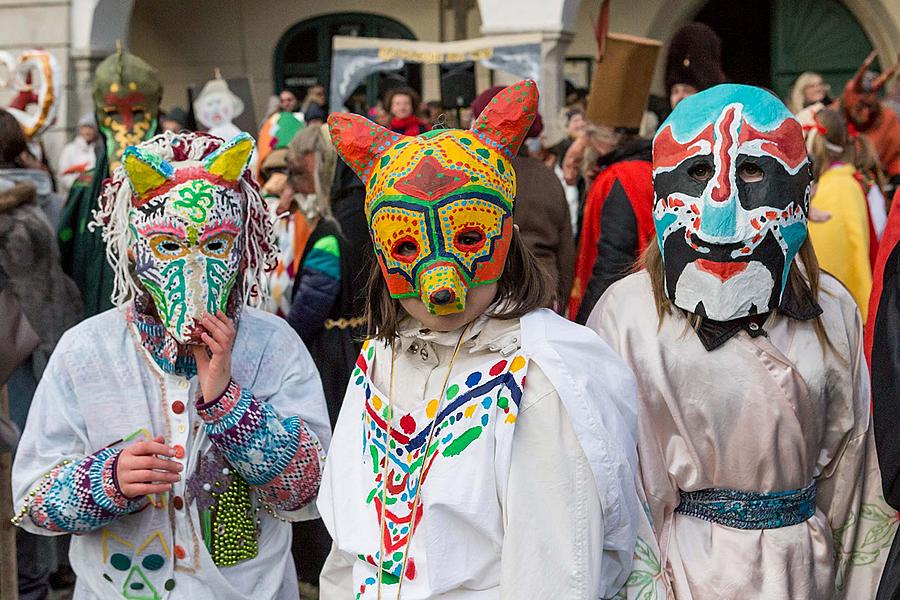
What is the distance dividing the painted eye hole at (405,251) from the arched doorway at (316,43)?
46.6 feet

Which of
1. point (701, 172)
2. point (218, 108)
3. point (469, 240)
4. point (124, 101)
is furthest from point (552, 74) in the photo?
point (469, 240)

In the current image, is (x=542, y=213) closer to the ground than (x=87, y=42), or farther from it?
farther from it

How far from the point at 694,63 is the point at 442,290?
3747 millimetres

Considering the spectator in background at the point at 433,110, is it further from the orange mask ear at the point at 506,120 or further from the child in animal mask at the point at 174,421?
the orange mask ear at the point at 506,120

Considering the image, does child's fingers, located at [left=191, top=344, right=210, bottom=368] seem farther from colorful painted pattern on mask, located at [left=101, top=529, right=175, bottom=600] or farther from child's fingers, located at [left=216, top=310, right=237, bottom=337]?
colorful painted pattern on mask, located at [left=101, top=529, right=175, bottom=600]

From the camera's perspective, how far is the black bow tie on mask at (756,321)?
3299 millimetres

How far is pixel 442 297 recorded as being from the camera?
252 cm

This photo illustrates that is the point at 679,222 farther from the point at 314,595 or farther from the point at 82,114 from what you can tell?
the point at 82,114

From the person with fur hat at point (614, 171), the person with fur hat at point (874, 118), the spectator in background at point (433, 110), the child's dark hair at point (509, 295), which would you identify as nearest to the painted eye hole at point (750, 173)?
→ the child's dark hair at point (509, 295)

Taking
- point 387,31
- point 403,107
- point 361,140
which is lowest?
point 387,31

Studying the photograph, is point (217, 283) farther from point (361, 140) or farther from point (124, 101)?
point (124, 101)

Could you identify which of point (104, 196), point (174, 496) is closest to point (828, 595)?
point (174, 496)

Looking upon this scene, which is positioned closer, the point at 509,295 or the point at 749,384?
the point at 509,295

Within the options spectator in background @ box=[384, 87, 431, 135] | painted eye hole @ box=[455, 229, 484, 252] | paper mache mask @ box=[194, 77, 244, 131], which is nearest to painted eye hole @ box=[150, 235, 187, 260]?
painted eye hole @ box=[455, 229, 484, 252]
